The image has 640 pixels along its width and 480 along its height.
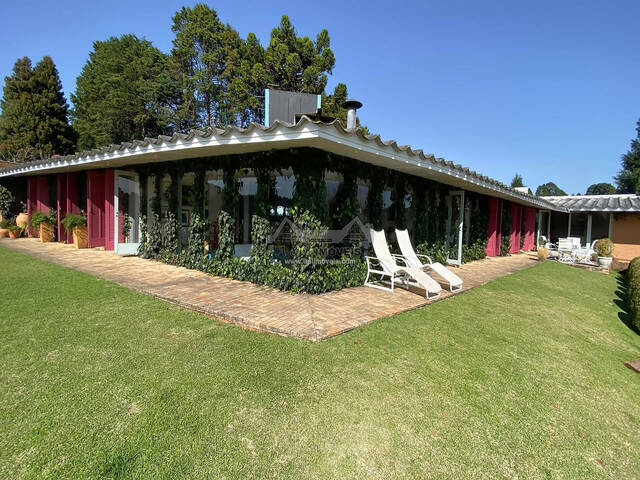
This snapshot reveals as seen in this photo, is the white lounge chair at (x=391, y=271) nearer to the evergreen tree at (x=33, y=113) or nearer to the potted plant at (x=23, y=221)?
the potted plant at (x=23, y=221)

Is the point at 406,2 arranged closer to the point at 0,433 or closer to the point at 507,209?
the point at 507,209

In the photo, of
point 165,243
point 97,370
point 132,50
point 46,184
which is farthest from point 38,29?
point 132,50

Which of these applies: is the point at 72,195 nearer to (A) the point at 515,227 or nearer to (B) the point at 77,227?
(B) the point at 77,227

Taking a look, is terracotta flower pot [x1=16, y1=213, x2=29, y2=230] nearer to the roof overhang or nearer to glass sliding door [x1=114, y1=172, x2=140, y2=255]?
glass sliding door [x1=114, y1=172, x2=140, y2=255]

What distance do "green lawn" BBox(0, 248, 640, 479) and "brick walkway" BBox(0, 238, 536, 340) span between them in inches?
9.9

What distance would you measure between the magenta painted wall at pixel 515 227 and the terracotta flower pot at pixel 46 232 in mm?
19125

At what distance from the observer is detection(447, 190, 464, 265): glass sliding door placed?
970cm

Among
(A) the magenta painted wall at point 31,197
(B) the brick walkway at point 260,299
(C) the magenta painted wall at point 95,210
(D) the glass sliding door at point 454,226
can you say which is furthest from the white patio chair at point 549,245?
(A) the magenta painted wall at point 31,197

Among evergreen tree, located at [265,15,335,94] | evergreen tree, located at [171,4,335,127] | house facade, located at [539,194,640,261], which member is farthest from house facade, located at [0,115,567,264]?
evergreen tree, located at [265,15,335,94]

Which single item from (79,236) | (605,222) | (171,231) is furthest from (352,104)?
(605,222)

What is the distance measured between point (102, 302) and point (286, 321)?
112 inches

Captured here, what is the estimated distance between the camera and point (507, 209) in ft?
44.6

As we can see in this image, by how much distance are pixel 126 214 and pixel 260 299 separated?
6.70 m

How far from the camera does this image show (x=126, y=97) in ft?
89.1
